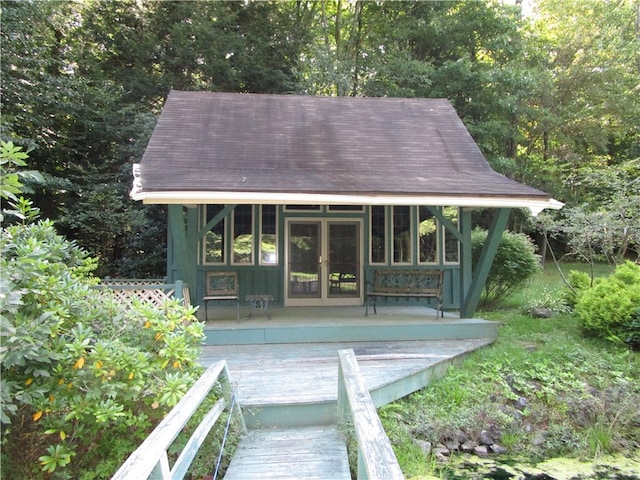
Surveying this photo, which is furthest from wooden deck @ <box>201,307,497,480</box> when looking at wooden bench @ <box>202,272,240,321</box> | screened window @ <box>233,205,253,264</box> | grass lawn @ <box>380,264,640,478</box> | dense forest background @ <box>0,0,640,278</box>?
dense forest background @ <box>0,0,640,278</box>

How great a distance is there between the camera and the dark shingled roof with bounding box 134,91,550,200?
21.6 feet

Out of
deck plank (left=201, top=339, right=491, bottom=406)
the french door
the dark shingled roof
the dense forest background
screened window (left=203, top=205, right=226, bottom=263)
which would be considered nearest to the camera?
deck plank (left=201, top=339, right=491, bottom=406)

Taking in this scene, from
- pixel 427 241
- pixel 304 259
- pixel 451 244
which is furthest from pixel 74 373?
pixel 451 244

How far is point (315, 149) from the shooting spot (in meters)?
8.68

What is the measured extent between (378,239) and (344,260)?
0.87 meters

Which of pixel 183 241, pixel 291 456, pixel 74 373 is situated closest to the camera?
pixel 74 373

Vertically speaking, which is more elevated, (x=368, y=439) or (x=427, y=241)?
(x=427, y=241)

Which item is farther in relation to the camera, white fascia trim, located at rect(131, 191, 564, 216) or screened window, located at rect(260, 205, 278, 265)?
screened window, located at rect(260, 205, 278, 265)

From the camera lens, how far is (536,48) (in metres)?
17.5

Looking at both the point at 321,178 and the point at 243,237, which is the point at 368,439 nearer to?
the point at 321,178

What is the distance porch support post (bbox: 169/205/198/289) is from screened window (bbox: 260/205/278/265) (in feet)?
7.13

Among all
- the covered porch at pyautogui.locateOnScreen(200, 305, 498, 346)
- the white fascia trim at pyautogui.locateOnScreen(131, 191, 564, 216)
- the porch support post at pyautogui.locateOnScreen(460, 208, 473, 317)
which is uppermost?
the white fascia trim at pyautogui.locateOnScreen(131, 191, 564, 216)

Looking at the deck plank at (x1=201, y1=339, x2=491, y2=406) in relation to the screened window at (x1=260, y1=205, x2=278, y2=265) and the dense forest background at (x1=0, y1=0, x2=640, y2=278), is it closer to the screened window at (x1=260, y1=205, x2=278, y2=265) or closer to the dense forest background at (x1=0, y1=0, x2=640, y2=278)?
the screened window at (x1=260, y1=205, x2=278, y2=265)

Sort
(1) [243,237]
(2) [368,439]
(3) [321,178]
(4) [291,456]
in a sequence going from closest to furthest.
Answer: (2) [368,439], (4) [291,456], (3) [321,178], (1) [243,237]
